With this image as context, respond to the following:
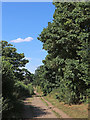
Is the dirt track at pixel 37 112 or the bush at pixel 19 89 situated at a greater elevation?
the bush at pixel 19 89

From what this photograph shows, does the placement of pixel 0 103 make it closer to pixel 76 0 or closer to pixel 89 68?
pixel 89 68

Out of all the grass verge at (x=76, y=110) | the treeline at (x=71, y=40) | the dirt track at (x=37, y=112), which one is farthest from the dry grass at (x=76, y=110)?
the dirt track at (x=37, y=112)

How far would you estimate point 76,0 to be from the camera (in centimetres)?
1318

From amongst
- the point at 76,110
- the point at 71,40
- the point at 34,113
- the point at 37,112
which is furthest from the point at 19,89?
the point at 71,40

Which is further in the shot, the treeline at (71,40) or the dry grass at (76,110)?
the treeline at (71,40)

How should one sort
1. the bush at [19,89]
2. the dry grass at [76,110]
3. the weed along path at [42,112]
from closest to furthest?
the weed along path at [42,112] → the dry grass at [76,110] → the bush at [19,89]

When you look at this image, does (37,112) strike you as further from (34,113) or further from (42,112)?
(34,113)

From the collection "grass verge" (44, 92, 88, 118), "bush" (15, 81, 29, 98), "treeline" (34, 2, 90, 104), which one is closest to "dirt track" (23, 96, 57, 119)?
"grass verge" (44, 92, 88, 118)

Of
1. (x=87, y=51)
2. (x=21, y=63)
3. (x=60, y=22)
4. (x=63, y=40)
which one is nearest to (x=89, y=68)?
(x=87, y=51)

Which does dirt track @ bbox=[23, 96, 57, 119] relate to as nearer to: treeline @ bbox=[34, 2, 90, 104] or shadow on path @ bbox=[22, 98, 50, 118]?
shadow on path @ bbox=[22, 98, 50, 118]

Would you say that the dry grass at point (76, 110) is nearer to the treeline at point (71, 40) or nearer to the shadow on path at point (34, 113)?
the treeline at point (71, 40)

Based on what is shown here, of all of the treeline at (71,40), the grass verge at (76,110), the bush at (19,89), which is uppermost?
the treeline at (71,40)

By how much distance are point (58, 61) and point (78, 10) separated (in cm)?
525

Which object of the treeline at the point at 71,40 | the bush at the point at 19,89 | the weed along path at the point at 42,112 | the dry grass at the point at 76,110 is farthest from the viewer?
the treeline at the point at 71,40
